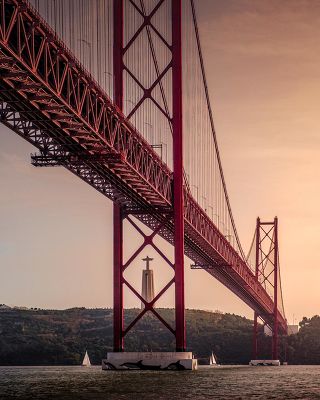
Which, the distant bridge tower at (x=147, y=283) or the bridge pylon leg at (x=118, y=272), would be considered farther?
the distant bridge tower at (x=147, y=283)

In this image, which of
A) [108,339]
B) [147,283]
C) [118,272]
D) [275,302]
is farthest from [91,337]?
[118,272]

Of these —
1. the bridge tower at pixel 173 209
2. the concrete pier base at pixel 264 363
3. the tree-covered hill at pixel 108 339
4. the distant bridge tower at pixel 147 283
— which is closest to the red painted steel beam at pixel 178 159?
the bridge tower at pixel 173 209

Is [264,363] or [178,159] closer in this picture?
[178,159]

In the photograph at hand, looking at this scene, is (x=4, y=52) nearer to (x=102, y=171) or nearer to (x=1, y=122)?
(x=1, y=122)

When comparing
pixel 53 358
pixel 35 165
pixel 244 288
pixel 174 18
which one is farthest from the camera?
pixel 53 358

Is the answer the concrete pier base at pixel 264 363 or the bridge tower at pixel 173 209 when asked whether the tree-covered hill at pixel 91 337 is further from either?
the bridge tower at pixel 173 209

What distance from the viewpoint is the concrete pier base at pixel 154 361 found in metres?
50.0

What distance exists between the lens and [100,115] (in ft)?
125

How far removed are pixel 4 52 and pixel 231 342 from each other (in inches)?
4759

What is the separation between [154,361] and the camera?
50062mm

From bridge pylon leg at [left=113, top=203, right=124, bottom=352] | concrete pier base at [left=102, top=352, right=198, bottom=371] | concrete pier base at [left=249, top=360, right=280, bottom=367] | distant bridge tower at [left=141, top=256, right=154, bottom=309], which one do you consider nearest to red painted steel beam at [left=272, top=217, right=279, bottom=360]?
concrete pier base at [left=249, top=360, right=280, bottom=367]

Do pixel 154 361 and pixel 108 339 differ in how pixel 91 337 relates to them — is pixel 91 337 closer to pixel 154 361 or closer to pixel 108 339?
pixel 108 339

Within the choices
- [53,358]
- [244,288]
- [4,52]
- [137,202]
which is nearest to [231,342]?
[53,358]

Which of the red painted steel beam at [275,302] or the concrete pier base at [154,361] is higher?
the red painted steel beam at [275,302]
